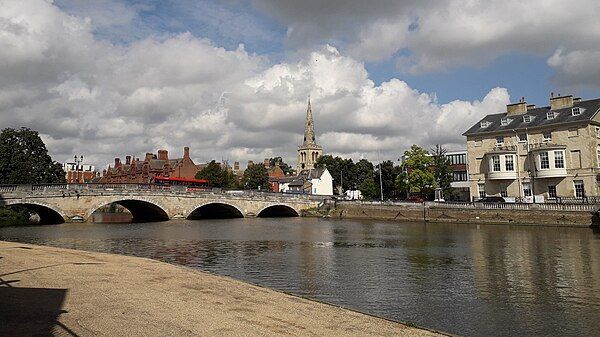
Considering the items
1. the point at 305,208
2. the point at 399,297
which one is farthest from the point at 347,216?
the point at 399,297

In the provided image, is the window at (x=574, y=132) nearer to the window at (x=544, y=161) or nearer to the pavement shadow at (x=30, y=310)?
the window at (x=544, y=161)

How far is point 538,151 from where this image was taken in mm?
57438

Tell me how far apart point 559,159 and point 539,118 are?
6.97 metres

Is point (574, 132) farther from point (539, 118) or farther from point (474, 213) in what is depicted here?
point (474, 213)

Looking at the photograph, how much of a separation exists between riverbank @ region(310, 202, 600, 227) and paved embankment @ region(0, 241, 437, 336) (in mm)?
40372

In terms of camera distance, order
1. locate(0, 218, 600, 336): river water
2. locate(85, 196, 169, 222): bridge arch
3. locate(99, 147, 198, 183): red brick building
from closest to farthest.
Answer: locate(0, 218, 600, 336): river water
locate(85, 196, 169, 222): bridge arch
locate(99, 147, 198, 183): red brick building

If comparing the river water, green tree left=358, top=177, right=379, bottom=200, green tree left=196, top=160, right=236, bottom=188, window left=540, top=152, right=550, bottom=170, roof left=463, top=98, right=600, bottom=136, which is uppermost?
roof left=463, top=98, right=600, bottom=136

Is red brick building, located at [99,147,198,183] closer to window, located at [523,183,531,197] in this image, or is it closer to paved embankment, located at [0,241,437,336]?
window, located at [523,183,531,197]

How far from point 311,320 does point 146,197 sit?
5249 centimetres

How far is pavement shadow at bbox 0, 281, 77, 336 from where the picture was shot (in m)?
8.54

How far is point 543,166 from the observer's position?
188 feet

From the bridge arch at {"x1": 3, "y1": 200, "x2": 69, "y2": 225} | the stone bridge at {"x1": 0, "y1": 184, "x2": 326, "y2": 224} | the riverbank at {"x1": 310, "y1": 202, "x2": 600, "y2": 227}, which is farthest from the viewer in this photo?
the stone bridge at {"x1": 0, "y1": 184, "x2": 326, "y2": 224}

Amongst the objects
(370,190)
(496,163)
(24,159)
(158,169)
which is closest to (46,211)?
(24,159)

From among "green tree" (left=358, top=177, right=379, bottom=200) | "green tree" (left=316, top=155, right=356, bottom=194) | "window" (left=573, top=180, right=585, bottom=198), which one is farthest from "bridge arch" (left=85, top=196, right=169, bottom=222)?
"green tree" (left=316, top=155, right=356, bottom=194)
